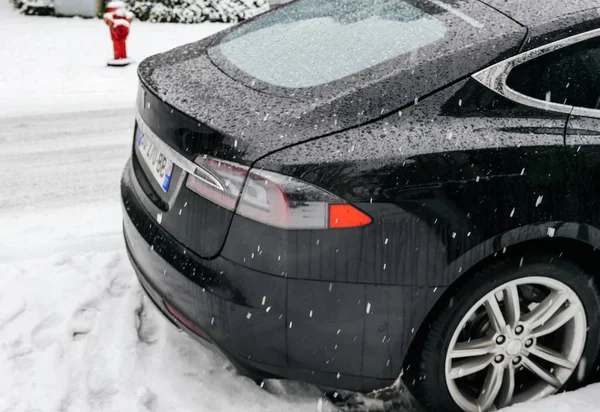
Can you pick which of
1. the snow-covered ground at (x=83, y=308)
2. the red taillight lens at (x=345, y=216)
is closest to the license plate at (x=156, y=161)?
the red taillight lens at (x=345, y=216)

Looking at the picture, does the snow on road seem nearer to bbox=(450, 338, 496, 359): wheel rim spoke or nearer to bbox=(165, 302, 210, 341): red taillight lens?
bbox=(165, 302, 210, 341): red taillight lens

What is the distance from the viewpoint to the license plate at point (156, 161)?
2779 millimetres

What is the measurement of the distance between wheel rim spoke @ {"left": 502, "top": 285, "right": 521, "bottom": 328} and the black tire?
0.07 metres

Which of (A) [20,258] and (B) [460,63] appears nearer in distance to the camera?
(B) [460,63]

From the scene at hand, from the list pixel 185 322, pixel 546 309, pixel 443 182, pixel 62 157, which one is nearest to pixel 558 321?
pixel 546 309

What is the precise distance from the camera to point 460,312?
2631mm

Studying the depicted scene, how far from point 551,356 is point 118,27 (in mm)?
7630

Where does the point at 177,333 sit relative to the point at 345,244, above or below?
below

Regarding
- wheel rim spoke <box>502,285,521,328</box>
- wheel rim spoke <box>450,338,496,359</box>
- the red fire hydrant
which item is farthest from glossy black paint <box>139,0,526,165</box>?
the red fire hydrant

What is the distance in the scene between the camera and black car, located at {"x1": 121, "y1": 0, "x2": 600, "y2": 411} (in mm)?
2428

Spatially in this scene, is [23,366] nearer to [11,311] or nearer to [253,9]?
[11,311]

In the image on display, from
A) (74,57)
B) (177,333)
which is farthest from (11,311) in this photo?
(74,57)

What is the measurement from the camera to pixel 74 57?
9867 mm

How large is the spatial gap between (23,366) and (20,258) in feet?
3.68
